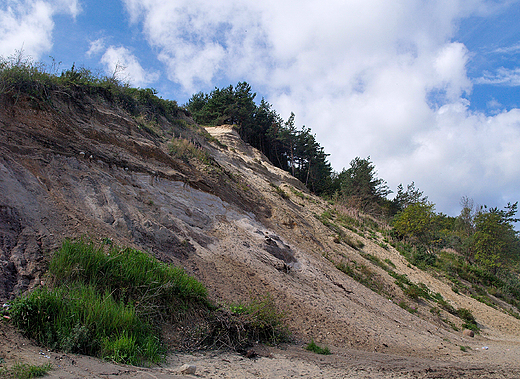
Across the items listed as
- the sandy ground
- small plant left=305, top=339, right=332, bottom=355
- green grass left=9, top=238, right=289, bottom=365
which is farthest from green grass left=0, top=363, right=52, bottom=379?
small plant left=305, top=339, right=332, bottom=355

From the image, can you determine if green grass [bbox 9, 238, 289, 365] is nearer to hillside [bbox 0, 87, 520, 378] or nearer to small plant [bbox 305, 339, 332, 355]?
hillside [bbox 0, 87, 520, 378]

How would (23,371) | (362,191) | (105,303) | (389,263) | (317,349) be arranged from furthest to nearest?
(362,191)
(389,263)
(317,349)
(105,303)
(23,371)

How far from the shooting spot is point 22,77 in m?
9.75

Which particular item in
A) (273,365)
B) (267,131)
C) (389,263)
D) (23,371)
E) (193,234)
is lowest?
(273,365)

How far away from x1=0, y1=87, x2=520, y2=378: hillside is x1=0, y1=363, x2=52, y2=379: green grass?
51cm

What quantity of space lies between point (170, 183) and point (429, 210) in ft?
74.7

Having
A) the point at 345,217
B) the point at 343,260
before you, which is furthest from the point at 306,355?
the point at 345,217

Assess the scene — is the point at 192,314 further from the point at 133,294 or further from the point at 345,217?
the point at 345,217

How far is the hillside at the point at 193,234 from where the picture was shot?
6.68 m

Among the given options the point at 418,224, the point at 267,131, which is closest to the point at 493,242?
the point at 418,224

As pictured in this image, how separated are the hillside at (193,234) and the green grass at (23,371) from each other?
513 mm

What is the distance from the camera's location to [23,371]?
3.15 meters

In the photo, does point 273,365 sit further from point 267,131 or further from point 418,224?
point 267,131

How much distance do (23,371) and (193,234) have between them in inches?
263
